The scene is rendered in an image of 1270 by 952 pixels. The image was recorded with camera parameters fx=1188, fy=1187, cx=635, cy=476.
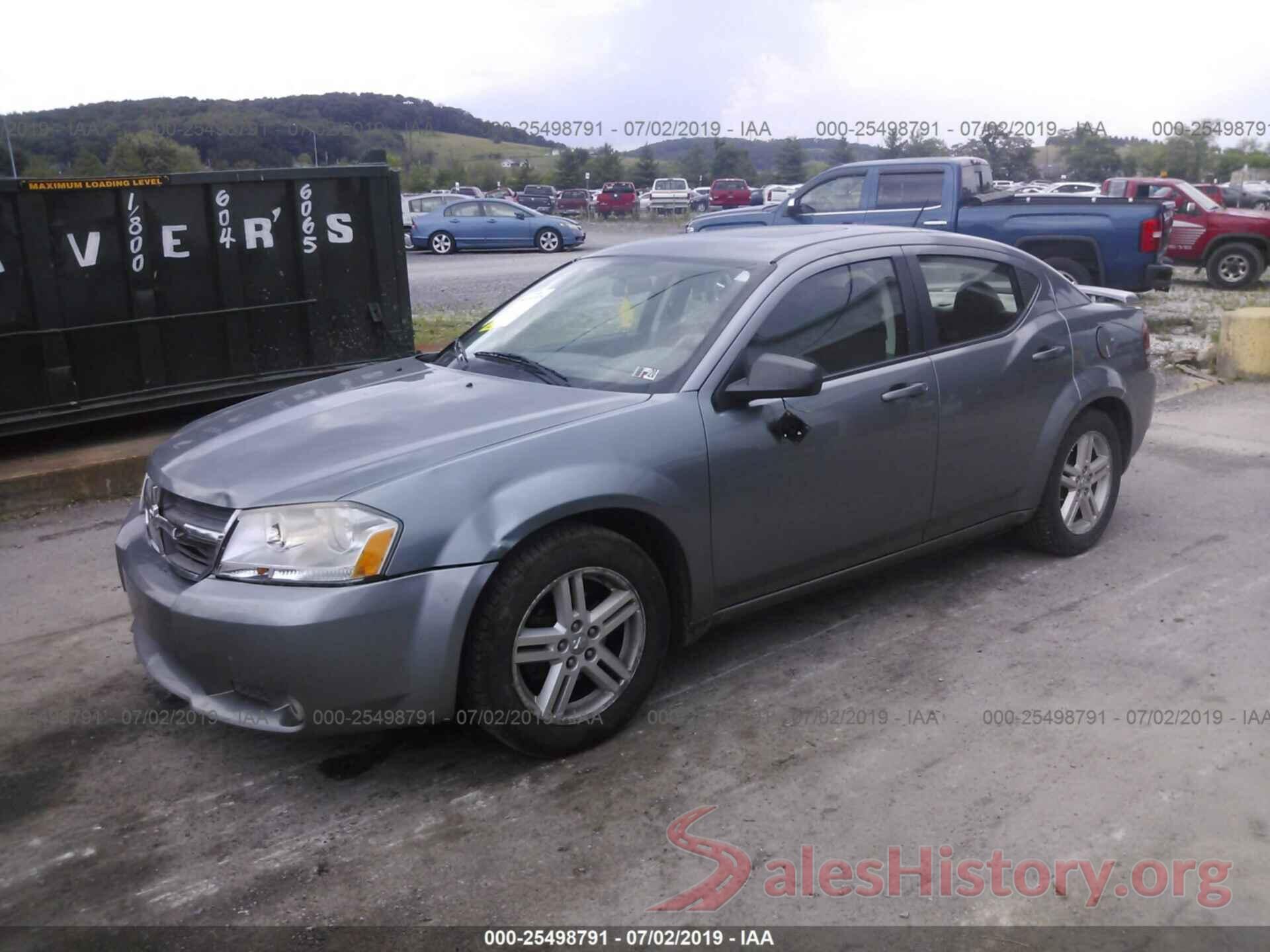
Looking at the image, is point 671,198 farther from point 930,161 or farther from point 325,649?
point 325,649

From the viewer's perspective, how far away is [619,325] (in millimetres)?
4574

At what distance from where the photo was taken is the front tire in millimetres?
28578

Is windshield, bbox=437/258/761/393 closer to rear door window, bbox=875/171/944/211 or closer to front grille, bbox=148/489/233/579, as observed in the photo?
front grille, bbox=148/489/233/579

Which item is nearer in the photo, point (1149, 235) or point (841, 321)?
point (841, 321)

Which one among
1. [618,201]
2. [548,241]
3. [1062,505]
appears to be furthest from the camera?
[618,201]

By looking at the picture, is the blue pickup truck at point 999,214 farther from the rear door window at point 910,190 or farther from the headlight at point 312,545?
the headlight at point 312,545

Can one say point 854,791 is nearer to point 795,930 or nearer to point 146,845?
point 795,930

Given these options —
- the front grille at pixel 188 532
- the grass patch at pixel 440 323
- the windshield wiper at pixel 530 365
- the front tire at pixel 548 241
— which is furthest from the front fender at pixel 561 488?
the front tire at pixel 548 241

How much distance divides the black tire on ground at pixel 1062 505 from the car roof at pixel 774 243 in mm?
963

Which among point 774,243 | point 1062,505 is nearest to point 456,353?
point 774,243

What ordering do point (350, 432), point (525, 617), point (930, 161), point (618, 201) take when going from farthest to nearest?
point (618, 201)
point (930, 161)
point (350, 432)
point (525, 617)

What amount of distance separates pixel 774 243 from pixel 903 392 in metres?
0.80

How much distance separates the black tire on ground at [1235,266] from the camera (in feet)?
60.6

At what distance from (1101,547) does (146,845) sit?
4568 mm
